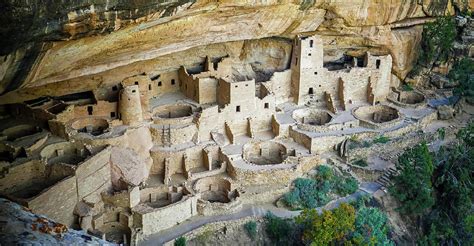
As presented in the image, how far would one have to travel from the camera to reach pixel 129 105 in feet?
55.2

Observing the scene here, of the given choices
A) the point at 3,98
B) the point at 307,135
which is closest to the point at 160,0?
the point at 3,98

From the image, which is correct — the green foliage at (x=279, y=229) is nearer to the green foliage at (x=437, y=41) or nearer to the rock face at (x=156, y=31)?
the rock face at (x=156, y=31)

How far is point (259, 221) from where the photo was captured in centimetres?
1592

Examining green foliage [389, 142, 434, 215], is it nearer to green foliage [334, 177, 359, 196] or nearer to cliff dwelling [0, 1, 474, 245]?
cliff dwelling [0, 1, 474, 245]

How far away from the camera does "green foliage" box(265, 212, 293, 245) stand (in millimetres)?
15641

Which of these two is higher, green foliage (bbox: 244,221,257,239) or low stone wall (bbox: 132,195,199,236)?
low stone wall (bbox: 132,195,199,236)

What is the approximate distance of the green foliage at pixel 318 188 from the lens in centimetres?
1653

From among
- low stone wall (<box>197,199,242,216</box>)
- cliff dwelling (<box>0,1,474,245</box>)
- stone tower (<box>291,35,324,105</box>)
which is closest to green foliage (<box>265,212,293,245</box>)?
cliff dwelling (<box>0,1,474,245</box>)

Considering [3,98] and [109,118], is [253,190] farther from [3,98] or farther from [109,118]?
[3,98]

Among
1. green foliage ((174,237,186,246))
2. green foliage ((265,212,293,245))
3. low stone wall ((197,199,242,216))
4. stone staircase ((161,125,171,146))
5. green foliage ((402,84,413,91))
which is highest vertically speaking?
green foliage ((402,84,413,91))

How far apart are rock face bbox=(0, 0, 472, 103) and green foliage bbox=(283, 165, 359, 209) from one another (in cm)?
496

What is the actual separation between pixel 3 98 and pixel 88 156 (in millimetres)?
3096

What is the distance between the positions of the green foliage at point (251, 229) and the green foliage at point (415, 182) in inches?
180

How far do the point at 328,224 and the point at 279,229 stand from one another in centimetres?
169
